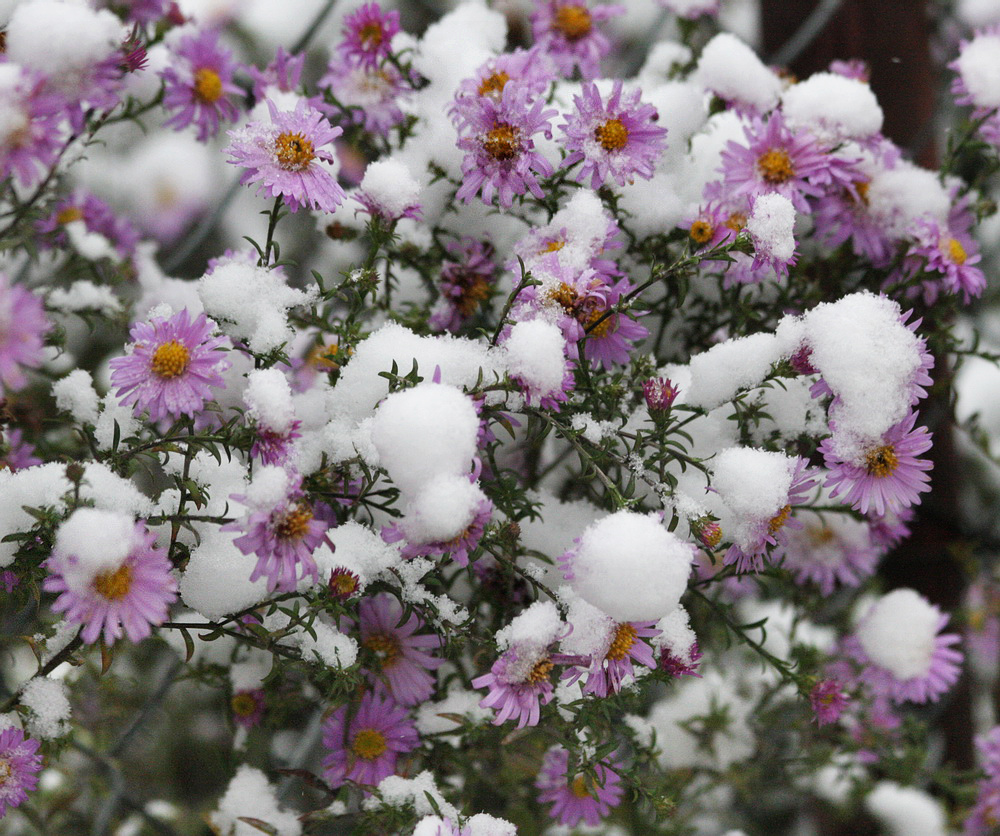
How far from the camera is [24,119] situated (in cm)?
55

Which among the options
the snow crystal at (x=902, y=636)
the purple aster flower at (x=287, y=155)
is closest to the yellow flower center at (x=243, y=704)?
the purple aster flower at (x=287, y=155)

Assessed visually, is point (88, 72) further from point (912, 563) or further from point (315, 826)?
point (912, 563)

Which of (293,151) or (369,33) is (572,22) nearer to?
(369,33)

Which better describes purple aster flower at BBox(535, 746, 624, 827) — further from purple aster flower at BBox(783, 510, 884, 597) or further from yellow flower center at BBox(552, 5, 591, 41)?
yellow flower center at BBox(552, 5, 591, 41)

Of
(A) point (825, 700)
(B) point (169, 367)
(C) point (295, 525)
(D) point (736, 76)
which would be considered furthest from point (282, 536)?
(D) point (736, 76)

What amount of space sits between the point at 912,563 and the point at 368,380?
3.42 ft

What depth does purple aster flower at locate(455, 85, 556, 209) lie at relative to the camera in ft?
2.36

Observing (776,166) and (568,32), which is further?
(568,32)

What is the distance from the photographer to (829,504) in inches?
37.8

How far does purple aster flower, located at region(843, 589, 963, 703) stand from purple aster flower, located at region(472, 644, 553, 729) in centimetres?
57

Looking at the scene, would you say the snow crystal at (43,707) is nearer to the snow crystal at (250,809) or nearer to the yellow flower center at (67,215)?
the snow crystal at (250,809)

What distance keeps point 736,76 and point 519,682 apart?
24.0 inches

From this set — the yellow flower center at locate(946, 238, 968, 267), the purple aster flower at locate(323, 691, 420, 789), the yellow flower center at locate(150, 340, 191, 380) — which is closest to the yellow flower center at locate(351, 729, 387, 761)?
the purple aster flower at locate(323, 691, 420, 789)

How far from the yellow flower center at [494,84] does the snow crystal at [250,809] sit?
0.62m
